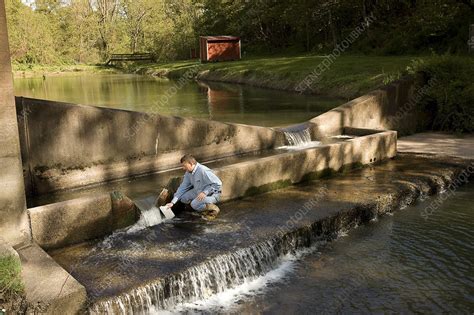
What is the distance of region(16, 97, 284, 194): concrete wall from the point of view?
10.6 meters

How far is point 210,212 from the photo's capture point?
31.2 feet

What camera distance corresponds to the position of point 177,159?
516 inches

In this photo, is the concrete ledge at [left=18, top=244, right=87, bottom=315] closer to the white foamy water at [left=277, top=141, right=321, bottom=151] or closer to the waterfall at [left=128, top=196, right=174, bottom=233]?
the waterfall at [left=128, top=196, right=174, bottom=233]

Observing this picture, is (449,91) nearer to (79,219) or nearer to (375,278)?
(375,278)

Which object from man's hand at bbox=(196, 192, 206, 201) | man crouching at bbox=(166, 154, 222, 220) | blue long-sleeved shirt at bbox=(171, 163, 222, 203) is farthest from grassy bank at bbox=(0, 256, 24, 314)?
man's hand at bbox=(196, 192, 206, 201)

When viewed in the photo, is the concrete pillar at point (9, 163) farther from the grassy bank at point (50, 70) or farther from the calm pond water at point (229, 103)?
the grassy bank at point (50, 70)

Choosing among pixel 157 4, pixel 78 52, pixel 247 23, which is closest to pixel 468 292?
pixel 247 23

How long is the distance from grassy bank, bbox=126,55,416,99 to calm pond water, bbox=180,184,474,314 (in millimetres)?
11344

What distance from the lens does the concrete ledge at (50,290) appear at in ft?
19.6

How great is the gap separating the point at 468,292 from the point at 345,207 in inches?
123

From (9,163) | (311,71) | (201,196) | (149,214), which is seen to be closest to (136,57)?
(311,71)

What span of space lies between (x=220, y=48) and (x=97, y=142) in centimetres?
4209

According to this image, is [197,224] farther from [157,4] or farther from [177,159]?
[157,4]

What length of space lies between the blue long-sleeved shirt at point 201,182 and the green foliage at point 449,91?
11.4 m
